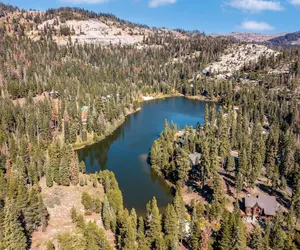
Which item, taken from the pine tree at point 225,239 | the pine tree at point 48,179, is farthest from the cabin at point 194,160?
the pine tree at point 48,179

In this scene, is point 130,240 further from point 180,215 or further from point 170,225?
point 180,215

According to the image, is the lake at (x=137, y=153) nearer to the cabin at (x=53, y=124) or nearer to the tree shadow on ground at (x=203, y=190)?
the tree shadow on ground at (x=203, y=190)

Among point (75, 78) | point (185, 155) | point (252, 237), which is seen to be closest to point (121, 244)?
point (252, 237)

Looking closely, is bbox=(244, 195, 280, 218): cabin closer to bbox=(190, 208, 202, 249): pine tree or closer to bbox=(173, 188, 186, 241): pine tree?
bbox=(173, 188, 186, 241): pine tree

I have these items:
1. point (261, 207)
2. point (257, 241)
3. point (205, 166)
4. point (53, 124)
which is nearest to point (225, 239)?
point (257, 241)

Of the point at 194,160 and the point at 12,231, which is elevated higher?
the point at 12,231

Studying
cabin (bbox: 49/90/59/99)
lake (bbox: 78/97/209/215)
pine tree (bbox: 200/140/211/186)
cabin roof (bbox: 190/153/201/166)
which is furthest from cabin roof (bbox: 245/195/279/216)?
cabin (bbox: 49/90/59/99)

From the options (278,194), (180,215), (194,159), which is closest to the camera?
(180,215)
